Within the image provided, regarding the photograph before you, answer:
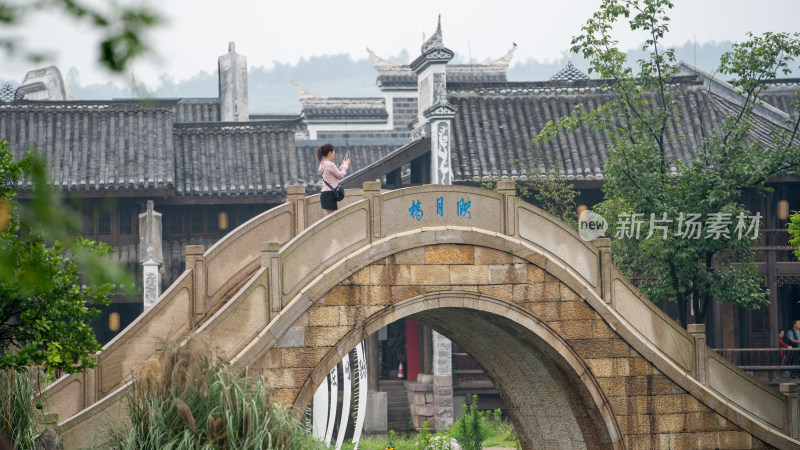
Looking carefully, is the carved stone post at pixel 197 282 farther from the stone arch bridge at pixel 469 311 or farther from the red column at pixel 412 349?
the red column at pixel 412 349

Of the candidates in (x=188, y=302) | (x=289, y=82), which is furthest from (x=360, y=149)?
(x=289, y=82)

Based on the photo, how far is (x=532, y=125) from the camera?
25.0 m

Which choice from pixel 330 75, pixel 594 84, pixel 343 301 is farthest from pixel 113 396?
pixel 330 75

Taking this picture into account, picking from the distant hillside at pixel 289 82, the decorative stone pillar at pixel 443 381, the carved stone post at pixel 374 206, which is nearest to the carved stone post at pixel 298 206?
the carved stone post at pixel 374 206

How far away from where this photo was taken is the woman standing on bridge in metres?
13.6

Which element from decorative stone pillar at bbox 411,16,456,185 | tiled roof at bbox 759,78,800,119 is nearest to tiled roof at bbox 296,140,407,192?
decorative stone pillar at bbox 411,16,456,185

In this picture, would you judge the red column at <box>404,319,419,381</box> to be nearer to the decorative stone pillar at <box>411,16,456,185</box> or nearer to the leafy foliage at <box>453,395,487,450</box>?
the decorative stone pillar at <box>411,16,456,185</box>

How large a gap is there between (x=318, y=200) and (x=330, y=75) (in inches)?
6627

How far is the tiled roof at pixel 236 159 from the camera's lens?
25.5 meters

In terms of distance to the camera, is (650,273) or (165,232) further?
(165,232)

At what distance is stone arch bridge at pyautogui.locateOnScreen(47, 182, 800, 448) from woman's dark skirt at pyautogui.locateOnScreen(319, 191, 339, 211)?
739mm

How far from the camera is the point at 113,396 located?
1077 centimetres

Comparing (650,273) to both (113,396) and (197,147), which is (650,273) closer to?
(113,396)

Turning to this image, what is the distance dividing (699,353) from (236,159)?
14895 millimetres
